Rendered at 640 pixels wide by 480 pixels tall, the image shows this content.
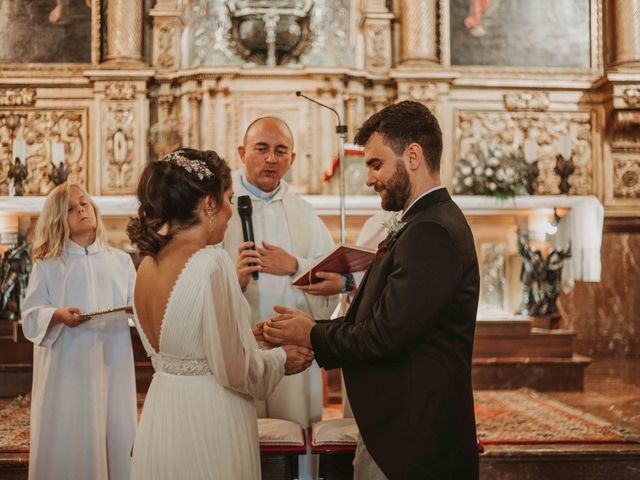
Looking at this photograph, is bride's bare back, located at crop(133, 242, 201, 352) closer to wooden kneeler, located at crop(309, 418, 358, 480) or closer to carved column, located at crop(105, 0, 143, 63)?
wooden kneeler, located at crop(309, 418, 358, 480)

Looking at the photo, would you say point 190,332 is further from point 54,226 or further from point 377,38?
point 377,38

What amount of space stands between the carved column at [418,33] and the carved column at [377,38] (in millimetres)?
201

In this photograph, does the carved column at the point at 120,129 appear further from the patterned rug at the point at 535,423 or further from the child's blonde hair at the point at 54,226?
the child's blonde hair at the point at 54,226

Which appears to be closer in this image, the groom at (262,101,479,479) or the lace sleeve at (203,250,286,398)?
the groom at (262,101,479,479)

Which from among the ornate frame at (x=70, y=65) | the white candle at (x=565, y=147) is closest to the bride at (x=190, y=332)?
the white candle at (x=565, y=147)

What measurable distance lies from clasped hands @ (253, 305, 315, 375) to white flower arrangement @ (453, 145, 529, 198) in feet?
17.4

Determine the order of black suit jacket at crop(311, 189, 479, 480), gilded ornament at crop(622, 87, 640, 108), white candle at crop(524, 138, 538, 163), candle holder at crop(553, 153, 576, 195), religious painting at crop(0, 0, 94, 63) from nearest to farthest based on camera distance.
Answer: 1. black suit jacket at crop(311, 189, 479, 480)
2. candle holder at crop(553, 153, 576, 195)
3. white candle at crop(524, 138, 538, 163)
4. gilded ornament at crop(622, 87, 640, 108)
5. religious painting at crop(0, 0, 94, 63)

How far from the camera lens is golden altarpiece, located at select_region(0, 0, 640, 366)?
876 centimetres

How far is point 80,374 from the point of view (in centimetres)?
419

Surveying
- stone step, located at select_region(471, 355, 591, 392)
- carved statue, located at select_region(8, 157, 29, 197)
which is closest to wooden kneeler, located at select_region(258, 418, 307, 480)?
stone step, located at select_region(471, 355, 591, 392)

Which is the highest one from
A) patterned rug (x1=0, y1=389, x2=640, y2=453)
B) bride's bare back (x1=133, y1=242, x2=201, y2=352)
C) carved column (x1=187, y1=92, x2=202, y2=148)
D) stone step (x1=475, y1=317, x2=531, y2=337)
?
carved column (x1=187, y1=92, x2=202, y2=148)

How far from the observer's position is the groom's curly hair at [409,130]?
8.51 ft

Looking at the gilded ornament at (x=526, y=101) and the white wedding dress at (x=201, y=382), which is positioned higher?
the gilded ornament at (x=526, y=101)

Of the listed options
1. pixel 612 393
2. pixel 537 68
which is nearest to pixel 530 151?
pixel 537 68
